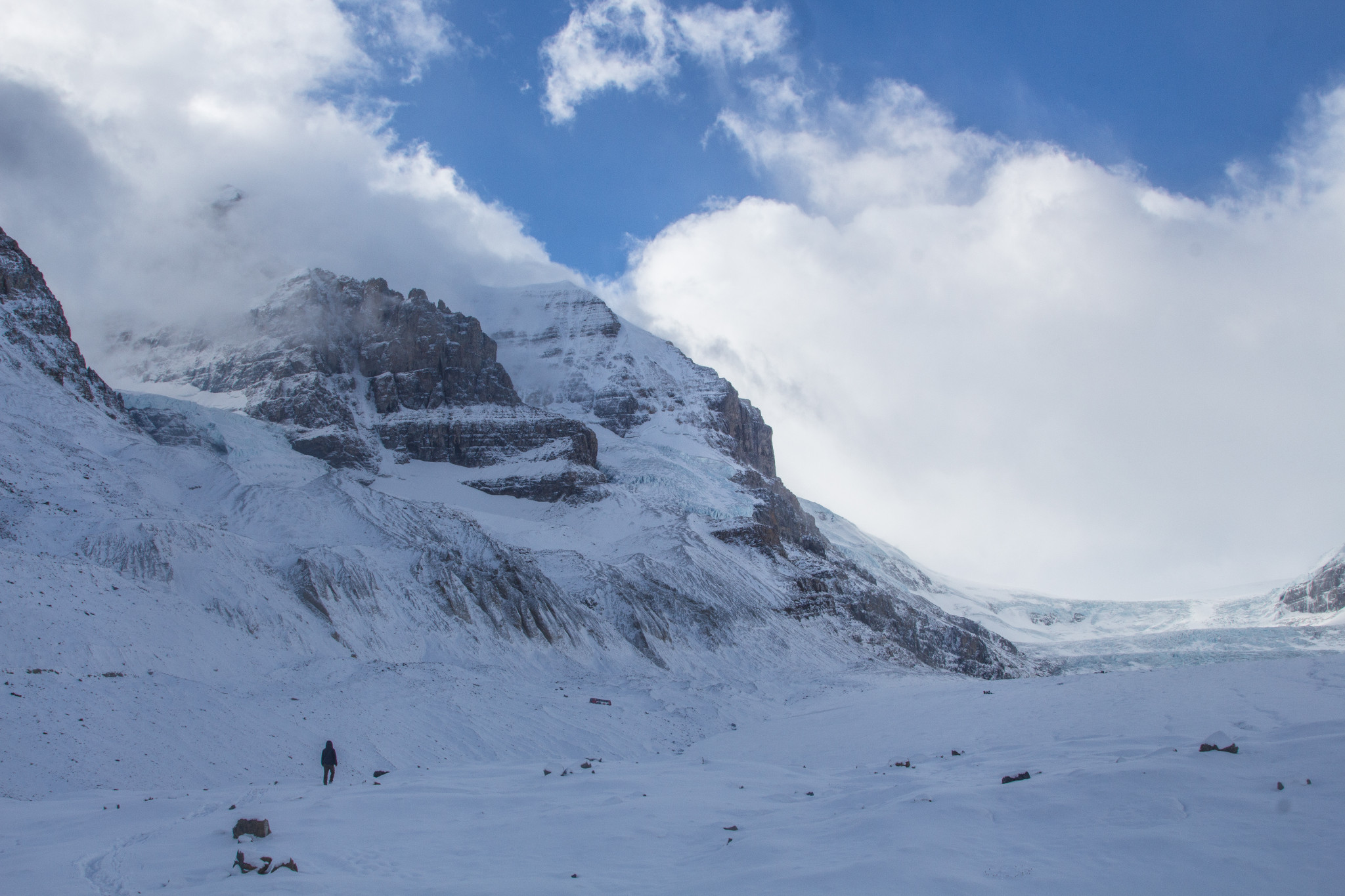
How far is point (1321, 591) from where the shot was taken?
14900 cm

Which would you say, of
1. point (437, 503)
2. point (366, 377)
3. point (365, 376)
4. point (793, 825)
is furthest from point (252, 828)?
point (365, 376)

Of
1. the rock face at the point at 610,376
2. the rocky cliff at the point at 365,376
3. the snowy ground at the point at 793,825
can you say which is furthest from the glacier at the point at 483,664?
the rock face at the point at 610,376

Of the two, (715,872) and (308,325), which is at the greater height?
(308,325)

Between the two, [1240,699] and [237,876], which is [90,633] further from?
[1240,699]

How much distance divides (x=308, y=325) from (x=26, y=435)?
97932mm

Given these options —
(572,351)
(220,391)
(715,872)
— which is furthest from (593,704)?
(572,351)

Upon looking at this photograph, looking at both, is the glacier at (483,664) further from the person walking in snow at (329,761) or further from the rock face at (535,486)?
the person walking in snow at (329,761)

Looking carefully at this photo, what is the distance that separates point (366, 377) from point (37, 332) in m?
74.2

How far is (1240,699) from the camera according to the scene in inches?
922

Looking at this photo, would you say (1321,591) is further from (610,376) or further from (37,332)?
(37,332)

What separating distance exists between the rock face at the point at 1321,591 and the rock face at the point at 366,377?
426 feet

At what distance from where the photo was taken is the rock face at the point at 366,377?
130m

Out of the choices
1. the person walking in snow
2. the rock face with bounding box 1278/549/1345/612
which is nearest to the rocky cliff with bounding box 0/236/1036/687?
the person walking in snow

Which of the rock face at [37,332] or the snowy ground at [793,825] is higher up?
the rock face at [37,332]
